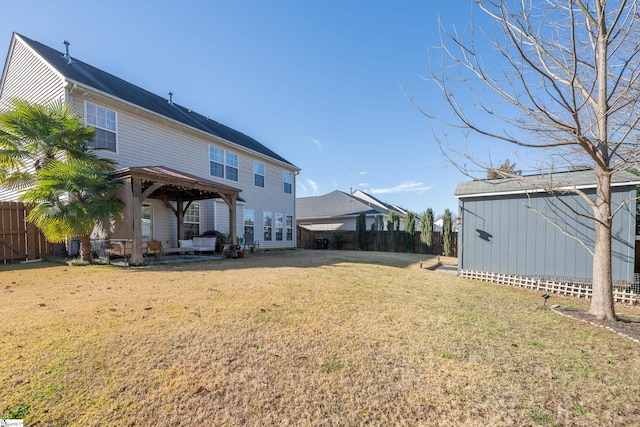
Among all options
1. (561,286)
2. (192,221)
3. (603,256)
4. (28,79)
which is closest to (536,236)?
(561,286)

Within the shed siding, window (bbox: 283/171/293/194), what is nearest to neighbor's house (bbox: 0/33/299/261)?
window (bbox: 283/171/293/194)

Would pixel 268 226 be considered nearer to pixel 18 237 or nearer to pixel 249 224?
pixel 249 224

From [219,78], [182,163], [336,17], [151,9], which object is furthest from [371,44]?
[182,163]

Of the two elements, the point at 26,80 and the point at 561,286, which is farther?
the point at 26,80

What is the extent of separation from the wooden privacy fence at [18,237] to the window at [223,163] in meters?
6.59

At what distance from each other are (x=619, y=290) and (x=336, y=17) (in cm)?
1150

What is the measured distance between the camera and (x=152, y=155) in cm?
1138

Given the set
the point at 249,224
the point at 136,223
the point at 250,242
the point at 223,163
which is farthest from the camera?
the point at 249,224

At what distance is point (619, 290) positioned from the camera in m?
6.96

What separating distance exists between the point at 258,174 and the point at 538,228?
13.1m

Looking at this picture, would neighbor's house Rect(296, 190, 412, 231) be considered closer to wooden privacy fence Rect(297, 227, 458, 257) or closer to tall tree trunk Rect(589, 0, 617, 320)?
wooden privacy fence Rect(297, 227, 458, 257)

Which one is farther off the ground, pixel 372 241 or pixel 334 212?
pixel 334 212

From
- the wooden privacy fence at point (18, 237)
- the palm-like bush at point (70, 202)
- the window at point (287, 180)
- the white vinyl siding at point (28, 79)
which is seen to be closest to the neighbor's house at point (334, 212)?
the window at point (287, 180)

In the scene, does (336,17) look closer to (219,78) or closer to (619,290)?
(219,78)
